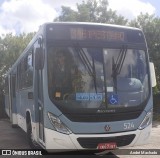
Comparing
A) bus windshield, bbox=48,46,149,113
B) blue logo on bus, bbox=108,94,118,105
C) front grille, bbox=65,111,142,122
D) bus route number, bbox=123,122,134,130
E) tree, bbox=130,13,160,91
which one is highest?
tree, bbox=130,13,160,91

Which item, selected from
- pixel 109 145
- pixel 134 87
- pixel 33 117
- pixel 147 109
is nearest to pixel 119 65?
pixel 134 87

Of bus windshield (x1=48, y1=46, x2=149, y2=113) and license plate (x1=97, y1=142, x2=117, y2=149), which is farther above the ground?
bus windshield (x1=48, y1=46, x2=149, y2=113)

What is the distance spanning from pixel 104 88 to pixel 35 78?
210cm

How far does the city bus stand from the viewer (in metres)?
7.68

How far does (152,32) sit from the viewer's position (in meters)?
27.0

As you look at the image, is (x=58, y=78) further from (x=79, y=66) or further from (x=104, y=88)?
(x=104, y=88)

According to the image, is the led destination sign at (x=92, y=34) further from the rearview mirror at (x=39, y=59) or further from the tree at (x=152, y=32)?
the tree at (x=152, y=32)

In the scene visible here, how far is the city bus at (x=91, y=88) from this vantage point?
25.2 ft

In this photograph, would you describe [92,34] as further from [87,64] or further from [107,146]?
[107,146]

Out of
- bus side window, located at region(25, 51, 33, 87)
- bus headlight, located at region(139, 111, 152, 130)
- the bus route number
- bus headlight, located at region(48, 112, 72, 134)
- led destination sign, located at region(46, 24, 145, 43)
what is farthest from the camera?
bus side window, located at region(25, 51, 33, 87)

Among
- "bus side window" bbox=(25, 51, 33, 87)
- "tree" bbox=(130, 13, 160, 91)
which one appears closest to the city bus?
"bus side window" bbox=(25, 51, 33, 87)

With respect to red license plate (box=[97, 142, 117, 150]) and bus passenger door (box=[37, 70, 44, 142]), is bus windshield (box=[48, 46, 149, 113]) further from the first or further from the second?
red license plate (box=[97, 142, 117, 150])

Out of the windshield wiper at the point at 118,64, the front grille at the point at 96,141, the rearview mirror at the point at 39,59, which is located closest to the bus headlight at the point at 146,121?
the front grille at the point at 96,141

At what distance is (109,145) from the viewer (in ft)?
25.5
